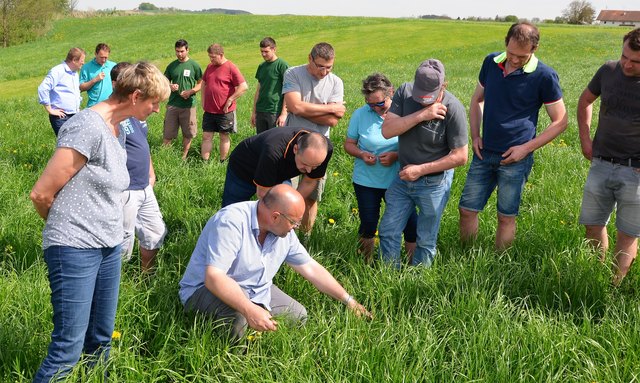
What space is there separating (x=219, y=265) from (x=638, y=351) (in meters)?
2.34

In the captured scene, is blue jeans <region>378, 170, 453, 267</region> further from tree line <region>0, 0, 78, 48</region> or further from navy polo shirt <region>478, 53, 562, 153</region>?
tree line <region>0, 0, 78, 48</region>

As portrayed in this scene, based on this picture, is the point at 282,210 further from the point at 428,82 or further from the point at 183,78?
the point at 183,78

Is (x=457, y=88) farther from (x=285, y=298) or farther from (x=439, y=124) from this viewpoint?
(x=285, y=298)

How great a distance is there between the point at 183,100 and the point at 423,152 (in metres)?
5.29

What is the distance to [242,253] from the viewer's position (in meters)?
3.37

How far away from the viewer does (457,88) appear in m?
14.9

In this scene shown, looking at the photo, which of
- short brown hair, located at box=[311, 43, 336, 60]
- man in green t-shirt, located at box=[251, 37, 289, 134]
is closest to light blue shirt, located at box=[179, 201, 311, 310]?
short brown hair, located at box=[311, 43, 336, 60]

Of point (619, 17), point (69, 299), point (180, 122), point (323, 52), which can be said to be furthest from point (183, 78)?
point (619, 17)

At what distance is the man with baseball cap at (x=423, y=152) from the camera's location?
3.98m

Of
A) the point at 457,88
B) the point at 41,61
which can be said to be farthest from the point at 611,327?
the point at 41,61

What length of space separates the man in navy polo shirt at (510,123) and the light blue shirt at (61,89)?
18.6 feet

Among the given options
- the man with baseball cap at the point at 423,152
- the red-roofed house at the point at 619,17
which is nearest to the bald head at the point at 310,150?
the man with baseball cap at the point at 423,152

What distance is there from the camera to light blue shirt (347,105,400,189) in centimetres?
461

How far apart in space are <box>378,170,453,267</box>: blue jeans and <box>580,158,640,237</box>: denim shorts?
1.03 metres
